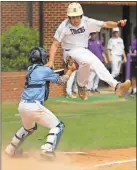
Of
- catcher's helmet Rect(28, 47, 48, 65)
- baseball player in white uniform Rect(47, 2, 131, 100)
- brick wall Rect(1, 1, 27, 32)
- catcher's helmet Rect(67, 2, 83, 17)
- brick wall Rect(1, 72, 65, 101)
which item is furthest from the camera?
brick wall Rect(1, 1, 27, 32)

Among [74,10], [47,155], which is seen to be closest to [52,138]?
[47,155]

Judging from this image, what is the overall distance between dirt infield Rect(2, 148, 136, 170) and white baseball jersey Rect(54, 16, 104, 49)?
5.99 feet

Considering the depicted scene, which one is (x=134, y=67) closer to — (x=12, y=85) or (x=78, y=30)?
(x=12, y=85)

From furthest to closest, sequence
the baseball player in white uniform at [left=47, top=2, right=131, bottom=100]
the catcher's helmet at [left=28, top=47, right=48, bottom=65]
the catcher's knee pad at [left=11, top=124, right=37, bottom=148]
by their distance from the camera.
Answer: the catcher's knee pad at [left=11, top=124, right=37, bottom=148] < the baseball player in white uniform at [left=47, top=2, right=131, bottom=100] < the catcher's helmet at [left=28, top=47, right=48, bottom=65]

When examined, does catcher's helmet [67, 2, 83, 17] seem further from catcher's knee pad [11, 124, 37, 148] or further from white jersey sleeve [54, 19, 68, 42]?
catcher's knee pad [11, 124, 37, 148]

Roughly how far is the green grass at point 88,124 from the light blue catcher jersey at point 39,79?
2.48 metres

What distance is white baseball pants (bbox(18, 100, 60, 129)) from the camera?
27.7 feet

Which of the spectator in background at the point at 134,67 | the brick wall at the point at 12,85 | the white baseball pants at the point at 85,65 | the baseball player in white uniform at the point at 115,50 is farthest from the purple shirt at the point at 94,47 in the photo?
the white baseball pants at the point at 85,65

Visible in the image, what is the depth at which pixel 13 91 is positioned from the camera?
16578 millimetres

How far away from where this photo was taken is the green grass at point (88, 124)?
1147 centimetres

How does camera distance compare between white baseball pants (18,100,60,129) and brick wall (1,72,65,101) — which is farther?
brick wall (1,72,65,101)

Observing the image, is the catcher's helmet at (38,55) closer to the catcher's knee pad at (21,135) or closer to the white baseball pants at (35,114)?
the white baseball pants at (35,114)

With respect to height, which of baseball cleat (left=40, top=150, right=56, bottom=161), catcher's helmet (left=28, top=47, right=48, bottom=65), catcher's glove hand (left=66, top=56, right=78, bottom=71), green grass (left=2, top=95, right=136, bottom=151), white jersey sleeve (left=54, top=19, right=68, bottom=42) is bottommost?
green grass (left=2, top=95, right=136, bottom=151)

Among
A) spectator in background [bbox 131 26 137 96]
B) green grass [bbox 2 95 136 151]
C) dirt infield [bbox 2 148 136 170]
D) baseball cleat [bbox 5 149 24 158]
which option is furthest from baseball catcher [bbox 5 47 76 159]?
spectator in background [bbox 131 26 137 96]
